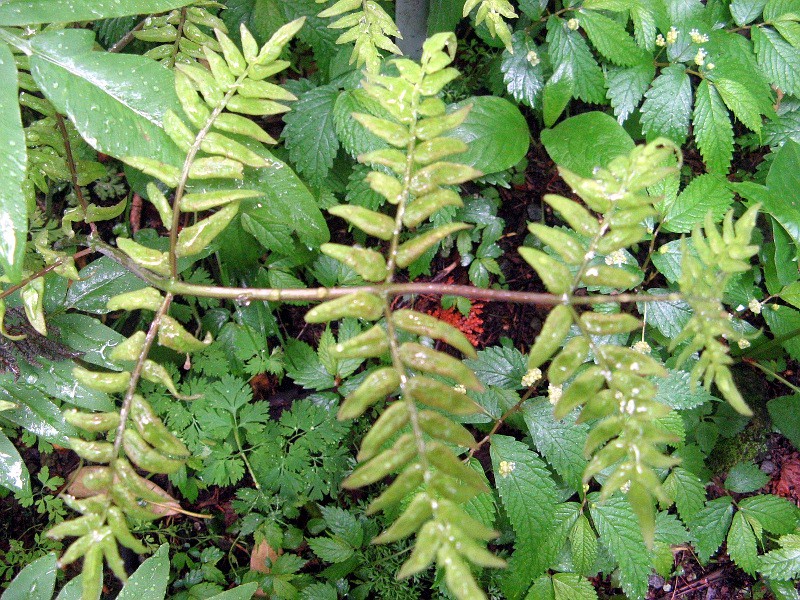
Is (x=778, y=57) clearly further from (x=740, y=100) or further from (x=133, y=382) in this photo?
(x=133, y=382)

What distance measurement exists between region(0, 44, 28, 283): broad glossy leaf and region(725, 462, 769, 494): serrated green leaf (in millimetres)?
2431

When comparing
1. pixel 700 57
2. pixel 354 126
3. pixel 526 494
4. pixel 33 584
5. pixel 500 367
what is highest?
pixel 700 57

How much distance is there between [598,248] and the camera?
94 cm

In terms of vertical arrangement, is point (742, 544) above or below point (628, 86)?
below

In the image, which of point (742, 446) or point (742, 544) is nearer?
point (742, 544)

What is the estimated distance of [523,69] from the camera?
2014 mm

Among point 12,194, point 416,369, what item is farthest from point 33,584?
point 416,369

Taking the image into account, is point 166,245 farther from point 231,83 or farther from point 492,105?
point 492,105

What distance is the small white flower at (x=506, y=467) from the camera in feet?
5.55

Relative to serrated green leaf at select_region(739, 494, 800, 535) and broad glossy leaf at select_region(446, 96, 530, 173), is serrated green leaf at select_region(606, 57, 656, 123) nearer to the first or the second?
broad glossy leaf at select_region(446, 96, 530, 173)

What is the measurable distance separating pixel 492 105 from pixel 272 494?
1749 millimetres

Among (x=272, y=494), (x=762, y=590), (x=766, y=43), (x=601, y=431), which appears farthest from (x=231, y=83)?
(x=762, y=590)

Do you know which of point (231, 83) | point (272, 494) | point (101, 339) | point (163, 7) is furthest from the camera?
point (272, 494)

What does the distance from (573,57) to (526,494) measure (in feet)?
5.10
